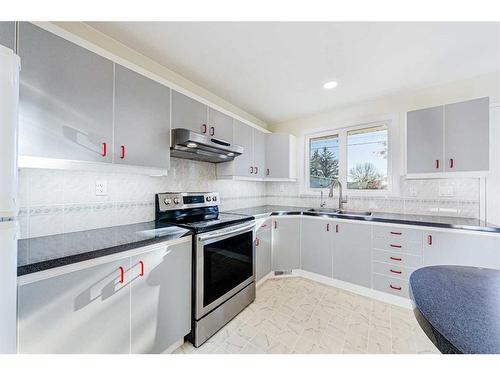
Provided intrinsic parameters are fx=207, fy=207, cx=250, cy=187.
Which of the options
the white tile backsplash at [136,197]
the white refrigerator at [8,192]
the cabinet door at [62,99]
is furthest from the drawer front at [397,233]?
the white refrigerator at [8,192]

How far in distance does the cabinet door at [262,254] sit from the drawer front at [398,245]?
1180mm

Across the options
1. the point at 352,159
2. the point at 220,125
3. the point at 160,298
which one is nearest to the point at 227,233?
the point at 160,298

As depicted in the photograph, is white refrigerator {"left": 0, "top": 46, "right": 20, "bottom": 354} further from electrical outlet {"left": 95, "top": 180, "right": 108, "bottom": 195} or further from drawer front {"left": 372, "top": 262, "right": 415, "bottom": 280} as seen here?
drawer front {"left": 372, "top": 262, "right": 415, "bottom": 280}

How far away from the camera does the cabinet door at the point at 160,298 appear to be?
122 cm

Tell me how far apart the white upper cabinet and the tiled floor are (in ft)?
4.82

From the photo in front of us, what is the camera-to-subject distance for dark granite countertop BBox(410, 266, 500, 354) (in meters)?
0.46

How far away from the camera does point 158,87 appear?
→ 163cm

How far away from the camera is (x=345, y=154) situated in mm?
2955

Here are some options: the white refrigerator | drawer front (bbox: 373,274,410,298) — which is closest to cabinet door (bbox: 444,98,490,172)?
drawer front (bbox: 373,274,410,298)

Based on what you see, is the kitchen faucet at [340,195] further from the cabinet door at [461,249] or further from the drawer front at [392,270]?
the cabinet door at [461,249]

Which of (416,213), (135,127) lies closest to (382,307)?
(416,213)

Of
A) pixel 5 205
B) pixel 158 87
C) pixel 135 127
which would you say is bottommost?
pixel 5 205

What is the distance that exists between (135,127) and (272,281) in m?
2.28
